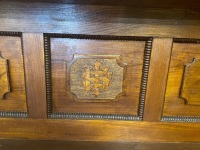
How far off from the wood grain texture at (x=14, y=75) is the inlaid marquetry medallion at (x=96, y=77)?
0.15 meters

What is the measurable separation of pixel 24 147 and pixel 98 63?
365 mm

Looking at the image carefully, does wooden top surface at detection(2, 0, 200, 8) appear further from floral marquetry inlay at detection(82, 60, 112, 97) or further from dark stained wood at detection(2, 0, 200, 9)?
floral marquetry inlay at detection(82, 60, 112, 97)

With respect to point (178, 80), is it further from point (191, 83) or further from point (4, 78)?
point (4, 78)

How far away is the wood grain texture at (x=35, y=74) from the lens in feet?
2.11

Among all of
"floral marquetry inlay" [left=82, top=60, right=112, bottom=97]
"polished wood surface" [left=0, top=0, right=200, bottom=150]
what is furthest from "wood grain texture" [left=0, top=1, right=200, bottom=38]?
"floral marquetry inlay" [left=82, top=60, right=112, bottom=97]

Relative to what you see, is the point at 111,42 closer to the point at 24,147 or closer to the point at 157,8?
the point at 157,8

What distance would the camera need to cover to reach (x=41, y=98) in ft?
2.33

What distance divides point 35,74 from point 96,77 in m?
0.18

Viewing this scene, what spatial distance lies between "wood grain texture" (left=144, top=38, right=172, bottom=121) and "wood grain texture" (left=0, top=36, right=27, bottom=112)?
0.38 metres

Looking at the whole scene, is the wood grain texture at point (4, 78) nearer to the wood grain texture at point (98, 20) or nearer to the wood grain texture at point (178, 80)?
the wood grain texture at point (98, 20)

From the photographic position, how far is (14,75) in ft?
2.28

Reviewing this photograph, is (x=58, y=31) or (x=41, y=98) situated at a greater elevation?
(x=58, y=31)

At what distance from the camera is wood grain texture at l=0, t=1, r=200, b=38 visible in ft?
1.98

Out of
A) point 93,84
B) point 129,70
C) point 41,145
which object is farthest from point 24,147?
point 129,70
